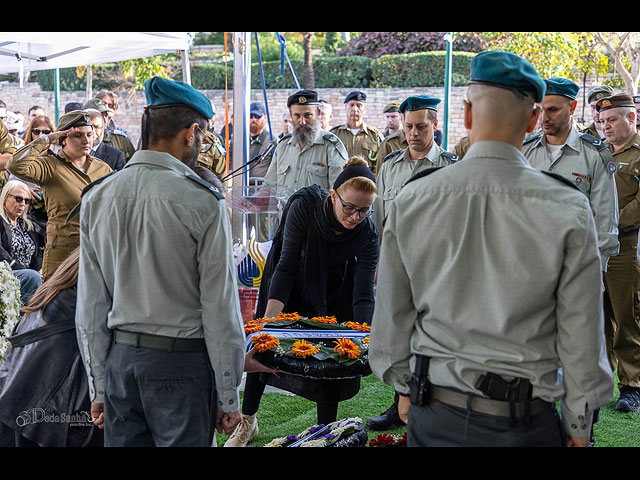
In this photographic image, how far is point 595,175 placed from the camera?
4.51m

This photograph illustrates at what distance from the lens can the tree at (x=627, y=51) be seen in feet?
56.9

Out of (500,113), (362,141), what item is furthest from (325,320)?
(362,141)

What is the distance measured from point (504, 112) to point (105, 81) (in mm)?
26664

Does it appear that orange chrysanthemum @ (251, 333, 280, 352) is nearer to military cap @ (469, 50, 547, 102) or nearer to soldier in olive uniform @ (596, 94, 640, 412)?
military cap @ (469, 50, 547, 102)

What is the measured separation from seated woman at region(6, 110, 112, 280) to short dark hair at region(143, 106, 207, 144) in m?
3.23

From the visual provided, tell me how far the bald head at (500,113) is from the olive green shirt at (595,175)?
257 cm

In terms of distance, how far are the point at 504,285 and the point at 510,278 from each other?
0.09ft

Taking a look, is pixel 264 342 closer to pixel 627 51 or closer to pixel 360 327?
pixel 360 327

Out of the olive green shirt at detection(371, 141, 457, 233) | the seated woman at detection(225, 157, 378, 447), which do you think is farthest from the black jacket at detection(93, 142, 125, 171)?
the seated woman at detection(225, 157, 378, 447)

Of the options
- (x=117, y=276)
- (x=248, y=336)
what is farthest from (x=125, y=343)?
(x=248, y=336)

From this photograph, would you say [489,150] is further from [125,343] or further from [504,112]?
[125,343]

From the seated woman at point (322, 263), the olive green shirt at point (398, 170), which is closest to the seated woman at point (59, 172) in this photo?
the seated woman at point (322, 263)

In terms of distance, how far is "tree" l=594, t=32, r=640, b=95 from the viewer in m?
17.3

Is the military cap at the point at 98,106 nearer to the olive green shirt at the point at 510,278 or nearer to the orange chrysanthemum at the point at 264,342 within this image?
the orange chrysanthemum at the point at 264,342
